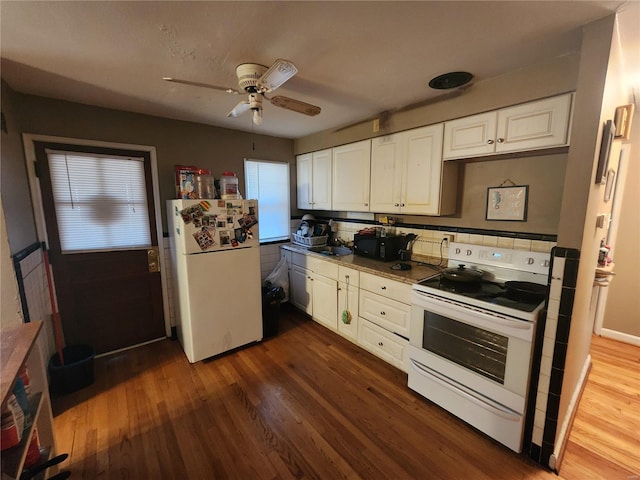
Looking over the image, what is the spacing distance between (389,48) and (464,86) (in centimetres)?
85

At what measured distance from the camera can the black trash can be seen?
2.08 meters

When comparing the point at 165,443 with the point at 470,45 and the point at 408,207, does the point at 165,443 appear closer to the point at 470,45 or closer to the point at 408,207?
the point at 408,207

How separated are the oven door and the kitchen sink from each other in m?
1.23

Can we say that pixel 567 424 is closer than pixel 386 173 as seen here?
Yes

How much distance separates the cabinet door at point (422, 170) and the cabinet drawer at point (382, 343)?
1.12 m

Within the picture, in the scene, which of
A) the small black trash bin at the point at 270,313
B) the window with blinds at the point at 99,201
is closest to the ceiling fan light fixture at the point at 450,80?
the small black trash bin at the point at 270,313

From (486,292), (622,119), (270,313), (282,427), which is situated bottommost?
(282,427)

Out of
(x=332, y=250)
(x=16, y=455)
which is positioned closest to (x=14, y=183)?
(x=16, y=455)

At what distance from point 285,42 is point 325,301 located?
2338 millimetres

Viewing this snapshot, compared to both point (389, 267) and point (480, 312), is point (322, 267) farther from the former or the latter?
point (480, 312)

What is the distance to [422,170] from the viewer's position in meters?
2.35

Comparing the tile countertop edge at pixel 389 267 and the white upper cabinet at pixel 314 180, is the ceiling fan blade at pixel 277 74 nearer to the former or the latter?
the tile countertop edge at pixel 389 267

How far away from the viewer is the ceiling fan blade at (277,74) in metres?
1.29

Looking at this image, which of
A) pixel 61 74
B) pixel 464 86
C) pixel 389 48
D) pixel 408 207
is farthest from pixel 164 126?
pixel 464 86
